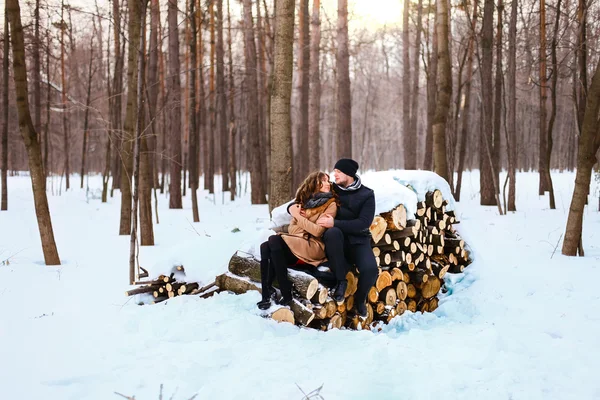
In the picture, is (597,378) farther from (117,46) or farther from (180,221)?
(117,46)

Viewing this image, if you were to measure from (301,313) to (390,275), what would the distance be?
140cm

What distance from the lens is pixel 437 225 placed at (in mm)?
6188

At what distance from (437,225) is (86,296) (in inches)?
177

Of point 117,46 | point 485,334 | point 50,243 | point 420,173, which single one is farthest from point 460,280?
point 117,46

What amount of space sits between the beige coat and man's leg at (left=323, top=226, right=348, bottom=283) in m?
0.10

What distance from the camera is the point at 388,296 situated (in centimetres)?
505

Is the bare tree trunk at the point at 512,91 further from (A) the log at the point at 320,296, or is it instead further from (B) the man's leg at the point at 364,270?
(A) the log at the point at 320,296

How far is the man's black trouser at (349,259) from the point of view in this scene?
168 inches

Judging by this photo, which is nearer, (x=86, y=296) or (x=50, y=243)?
(x=86, y=296)

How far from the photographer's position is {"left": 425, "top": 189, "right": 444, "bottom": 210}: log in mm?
5961

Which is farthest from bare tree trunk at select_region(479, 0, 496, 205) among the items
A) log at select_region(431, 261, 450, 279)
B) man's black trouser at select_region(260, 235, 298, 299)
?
man's black trouser at select_region(260, 235, 298, 299)

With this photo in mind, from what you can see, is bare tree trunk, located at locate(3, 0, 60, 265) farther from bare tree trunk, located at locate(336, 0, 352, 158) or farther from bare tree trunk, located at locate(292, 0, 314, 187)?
bare tree trunk, located at locate(336, 0, 352, 158)

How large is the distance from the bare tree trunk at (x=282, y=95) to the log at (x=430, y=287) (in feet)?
6.98

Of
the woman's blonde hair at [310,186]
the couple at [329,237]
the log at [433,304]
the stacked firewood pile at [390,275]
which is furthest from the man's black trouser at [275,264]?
the log at [433,304]
